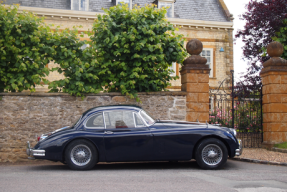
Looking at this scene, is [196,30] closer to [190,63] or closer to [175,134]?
[190,63]

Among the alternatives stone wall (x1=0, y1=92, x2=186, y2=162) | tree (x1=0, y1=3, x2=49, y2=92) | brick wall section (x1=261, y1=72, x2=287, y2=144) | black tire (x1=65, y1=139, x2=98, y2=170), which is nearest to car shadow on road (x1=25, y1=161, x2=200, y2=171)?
black tire (x1=65, y1=139, x2=98, y2=170)

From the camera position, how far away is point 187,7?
69.1 feet

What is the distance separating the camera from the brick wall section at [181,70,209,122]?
998cm

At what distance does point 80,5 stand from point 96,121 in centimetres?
1363

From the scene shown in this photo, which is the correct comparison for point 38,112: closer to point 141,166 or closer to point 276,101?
point 141,166

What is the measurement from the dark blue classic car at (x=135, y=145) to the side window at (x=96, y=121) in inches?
3.3

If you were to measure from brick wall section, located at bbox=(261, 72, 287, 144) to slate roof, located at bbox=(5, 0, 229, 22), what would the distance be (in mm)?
10813

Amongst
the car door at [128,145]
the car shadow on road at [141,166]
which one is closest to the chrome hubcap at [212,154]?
the car shadow on road at [141,166]

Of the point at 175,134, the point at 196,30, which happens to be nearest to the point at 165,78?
the point at 175,134

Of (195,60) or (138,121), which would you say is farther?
(195,60)

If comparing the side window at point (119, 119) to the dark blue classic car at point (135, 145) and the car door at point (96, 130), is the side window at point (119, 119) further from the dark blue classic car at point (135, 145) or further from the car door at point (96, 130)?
the car door at point (96, 130)

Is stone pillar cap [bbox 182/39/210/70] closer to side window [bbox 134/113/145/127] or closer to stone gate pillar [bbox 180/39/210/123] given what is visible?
stone gate pillar [bbox 180/39/210/123]

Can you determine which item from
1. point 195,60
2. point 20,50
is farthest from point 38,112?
point 195,60

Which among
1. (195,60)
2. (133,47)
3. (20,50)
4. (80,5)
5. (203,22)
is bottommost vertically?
(195,60)
